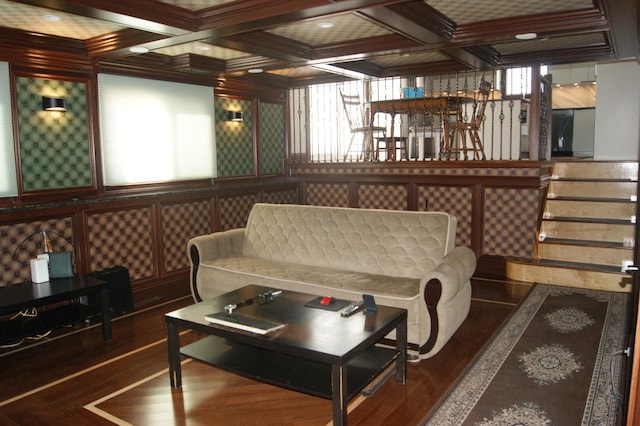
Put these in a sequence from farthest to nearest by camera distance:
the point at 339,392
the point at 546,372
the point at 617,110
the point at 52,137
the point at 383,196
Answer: the point at 617,110, the point at 383,196, the point at 52,137, the point at 546,372, the point at 339,392

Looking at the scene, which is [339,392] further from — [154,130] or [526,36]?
[154,130]

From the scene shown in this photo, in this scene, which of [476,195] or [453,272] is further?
[476,195]

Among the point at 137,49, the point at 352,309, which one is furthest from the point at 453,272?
the point at 137,49

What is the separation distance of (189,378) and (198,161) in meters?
3.23

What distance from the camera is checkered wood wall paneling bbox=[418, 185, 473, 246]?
6.22 m

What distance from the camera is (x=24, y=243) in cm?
433

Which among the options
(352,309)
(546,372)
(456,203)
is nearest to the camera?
(352,309)

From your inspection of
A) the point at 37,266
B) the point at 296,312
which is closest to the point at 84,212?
the point at 37,266

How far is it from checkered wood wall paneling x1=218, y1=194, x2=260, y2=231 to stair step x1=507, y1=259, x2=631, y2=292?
321 cm

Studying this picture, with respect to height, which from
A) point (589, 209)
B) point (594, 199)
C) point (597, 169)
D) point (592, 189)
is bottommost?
point (589, 209)

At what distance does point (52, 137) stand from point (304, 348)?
3.46m

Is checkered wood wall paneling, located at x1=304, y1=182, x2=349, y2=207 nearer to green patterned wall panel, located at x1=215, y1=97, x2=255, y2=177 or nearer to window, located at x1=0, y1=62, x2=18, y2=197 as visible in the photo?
green patterned wall panel, located at x1=215, y1=97, x2=255, y2=177

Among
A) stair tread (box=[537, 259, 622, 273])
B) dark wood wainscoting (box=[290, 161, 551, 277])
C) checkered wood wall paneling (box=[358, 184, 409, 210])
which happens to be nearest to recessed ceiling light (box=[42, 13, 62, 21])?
dark wood wainscoting (box=[290, 161, 551, 277])

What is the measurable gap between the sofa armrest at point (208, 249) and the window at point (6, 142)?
1591 millimetres
